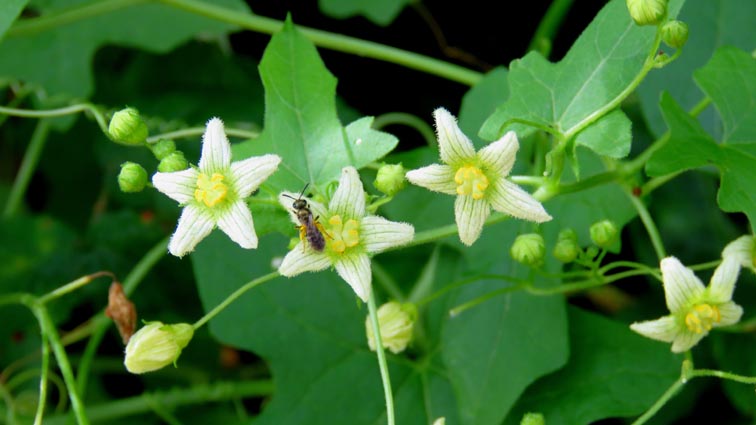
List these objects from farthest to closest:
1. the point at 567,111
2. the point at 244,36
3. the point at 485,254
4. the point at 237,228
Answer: the point at 244,36 → the point at 485,254 → the point at 567,111 → the point at 237,228

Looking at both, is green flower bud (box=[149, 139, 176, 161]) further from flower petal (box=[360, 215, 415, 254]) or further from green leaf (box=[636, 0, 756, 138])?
green leaf (box=[636, 0, 756, 138])

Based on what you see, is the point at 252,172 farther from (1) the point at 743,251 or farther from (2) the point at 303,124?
(1) the point at 743,251

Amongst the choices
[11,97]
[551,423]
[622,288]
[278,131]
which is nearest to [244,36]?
[11,97]

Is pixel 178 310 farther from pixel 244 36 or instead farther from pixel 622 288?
pixel 622 288

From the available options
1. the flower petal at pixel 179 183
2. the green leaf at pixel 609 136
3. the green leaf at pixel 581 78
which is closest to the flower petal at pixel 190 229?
the flower petal at pixel 179 183

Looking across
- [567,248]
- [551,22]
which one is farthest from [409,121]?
[567,248]

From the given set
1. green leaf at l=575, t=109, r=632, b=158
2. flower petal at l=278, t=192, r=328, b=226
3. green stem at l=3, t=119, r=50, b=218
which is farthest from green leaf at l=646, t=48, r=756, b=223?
green stem at l=3, t=119, r=50, b=218
